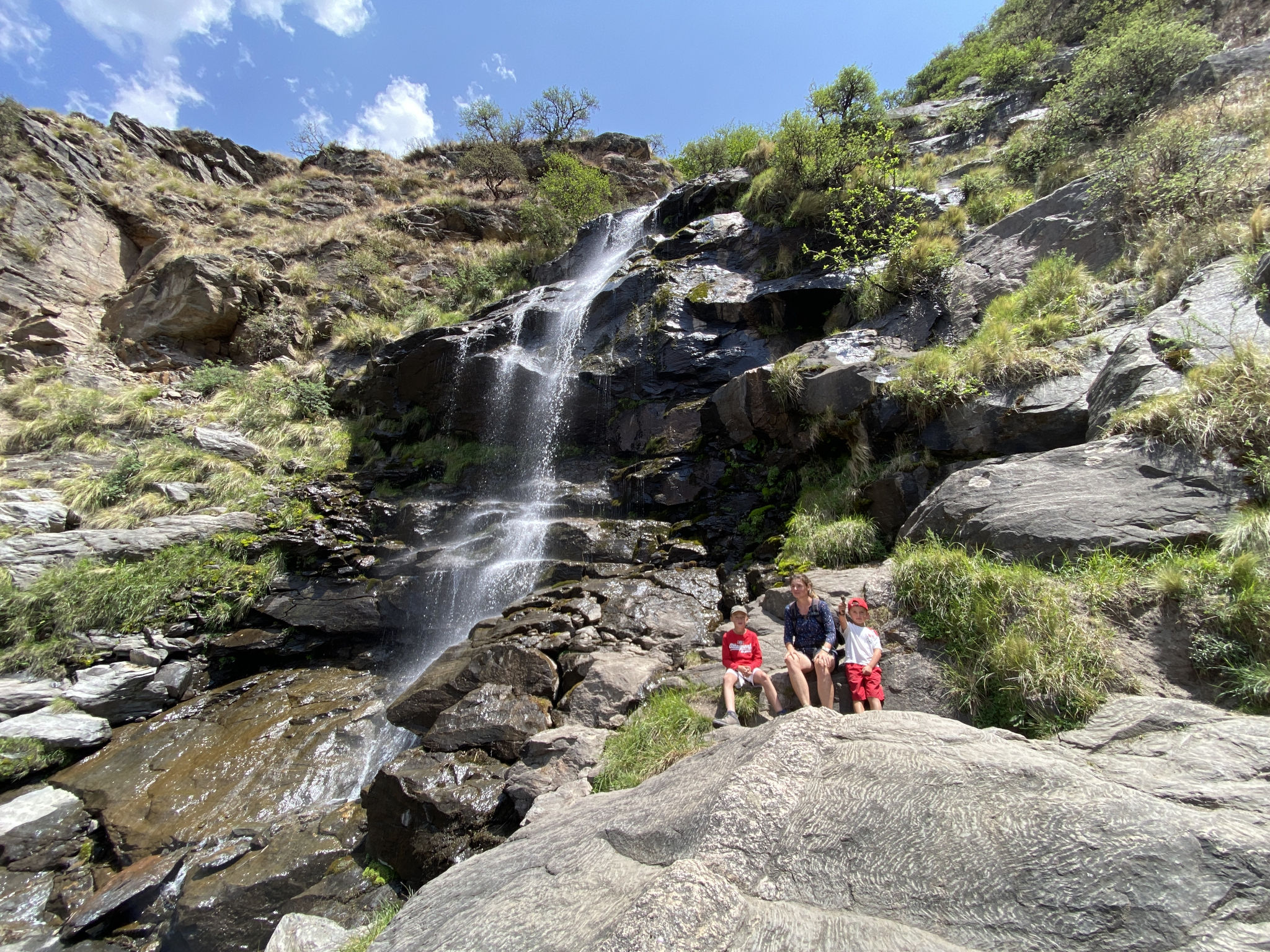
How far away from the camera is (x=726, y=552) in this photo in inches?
366

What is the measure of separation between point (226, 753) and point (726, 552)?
7886mm

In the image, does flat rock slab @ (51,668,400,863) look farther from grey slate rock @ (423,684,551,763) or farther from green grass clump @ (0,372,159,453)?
green grass clump @ (0,372,159,453)

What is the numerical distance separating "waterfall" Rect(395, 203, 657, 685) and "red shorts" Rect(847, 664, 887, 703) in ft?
20.8

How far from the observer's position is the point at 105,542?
9.12 m

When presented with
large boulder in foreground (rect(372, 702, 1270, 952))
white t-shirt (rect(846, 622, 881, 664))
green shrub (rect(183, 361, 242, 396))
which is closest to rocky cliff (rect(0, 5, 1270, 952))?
large boulder in foreground (rect(372, 702, 1270, 952))

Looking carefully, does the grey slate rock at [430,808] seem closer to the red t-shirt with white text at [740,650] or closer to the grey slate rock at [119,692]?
the red t-shirt with white text at [740,650]

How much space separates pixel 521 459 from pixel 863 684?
10841 mm

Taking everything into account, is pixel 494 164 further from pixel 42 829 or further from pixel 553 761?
pixel 553 761

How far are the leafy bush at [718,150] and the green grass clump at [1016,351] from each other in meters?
16.5

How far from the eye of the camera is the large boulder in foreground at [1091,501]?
4.21 m

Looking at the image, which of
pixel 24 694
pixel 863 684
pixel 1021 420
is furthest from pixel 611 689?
pixel 24 694

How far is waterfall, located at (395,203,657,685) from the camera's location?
9.36 m

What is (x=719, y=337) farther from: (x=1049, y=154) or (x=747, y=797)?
(x=747, y=797)

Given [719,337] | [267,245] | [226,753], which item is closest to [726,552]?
[719,337]
